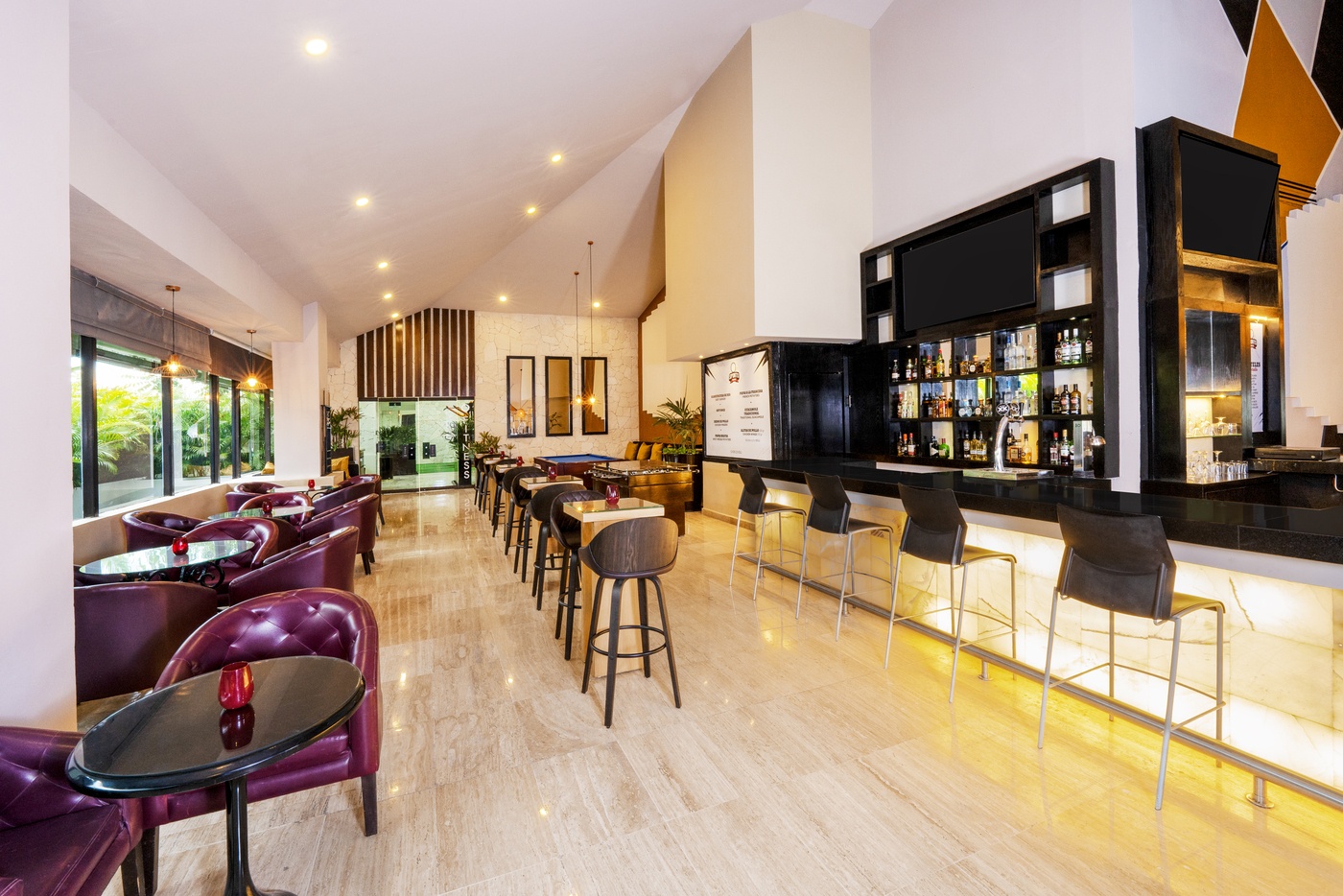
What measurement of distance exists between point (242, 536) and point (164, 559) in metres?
0.85

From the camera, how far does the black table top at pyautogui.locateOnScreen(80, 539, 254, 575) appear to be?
312cm

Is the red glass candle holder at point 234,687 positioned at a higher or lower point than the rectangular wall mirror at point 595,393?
lower

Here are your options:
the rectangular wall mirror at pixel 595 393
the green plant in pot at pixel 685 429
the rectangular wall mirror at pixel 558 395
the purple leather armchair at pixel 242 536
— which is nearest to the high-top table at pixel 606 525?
the purple leather armchair at pixel 242 536

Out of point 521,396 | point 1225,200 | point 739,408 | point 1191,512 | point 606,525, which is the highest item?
point 1225,200

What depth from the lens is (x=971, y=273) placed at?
512cm

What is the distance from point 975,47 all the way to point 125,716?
7015mm

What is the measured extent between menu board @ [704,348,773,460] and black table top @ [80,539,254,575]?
5077 mm

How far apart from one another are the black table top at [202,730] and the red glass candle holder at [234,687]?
1.3 inches

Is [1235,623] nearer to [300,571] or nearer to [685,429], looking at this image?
[300,571]

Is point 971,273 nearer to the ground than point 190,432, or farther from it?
farther from it

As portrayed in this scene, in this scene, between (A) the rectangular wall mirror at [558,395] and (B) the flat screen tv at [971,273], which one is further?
(A) the rectangular wall mirror at [558,395]

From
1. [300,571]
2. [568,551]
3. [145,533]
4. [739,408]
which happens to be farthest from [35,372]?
[739,408]

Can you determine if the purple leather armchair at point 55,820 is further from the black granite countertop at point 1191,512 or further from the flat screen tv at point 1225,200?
the flat screen tv at point 1225,200

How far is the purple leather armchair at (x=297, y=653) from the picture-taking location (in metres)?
1.81
